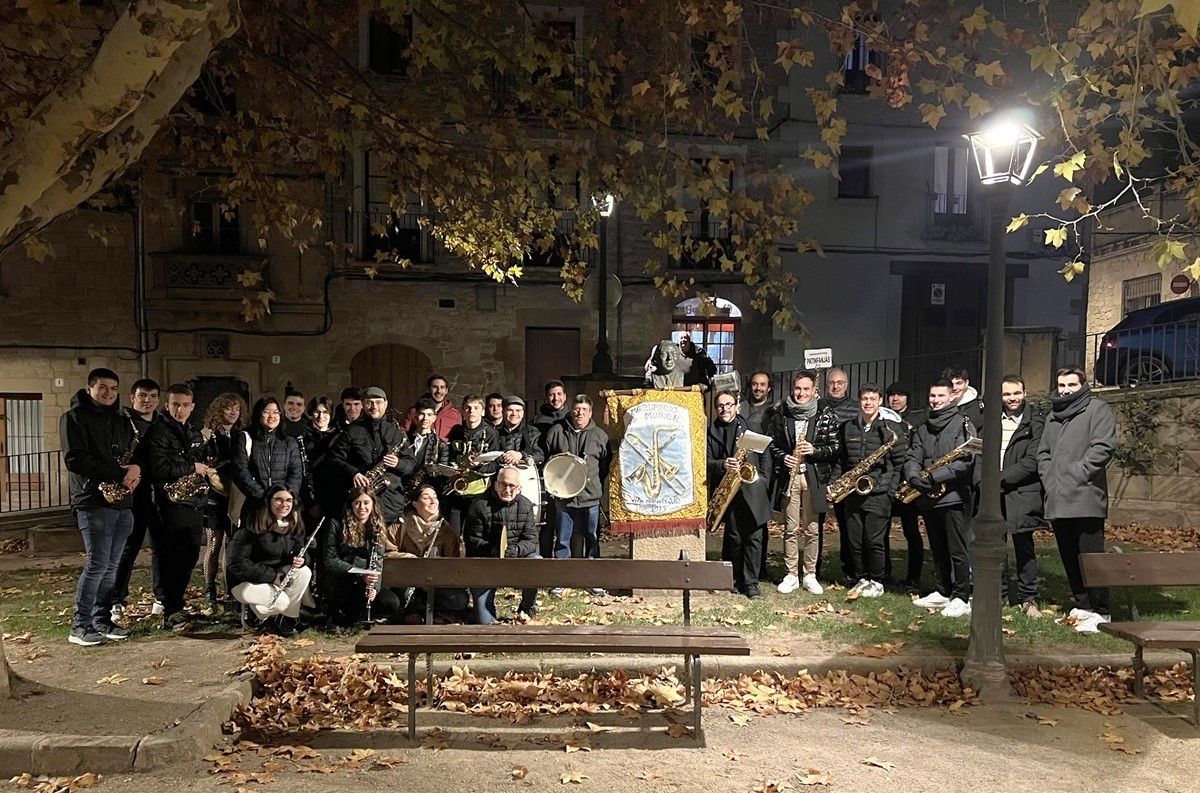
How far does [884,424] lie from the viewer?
747cm

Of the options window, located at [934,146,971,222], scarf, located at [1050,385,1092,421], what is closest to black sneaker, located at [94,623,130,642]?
scarf, located at [1050,385,1092,421]

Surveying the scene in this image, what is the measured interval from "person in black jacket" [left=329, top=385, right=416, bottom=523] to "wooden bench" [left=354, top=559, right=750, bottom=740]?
5.16 ft

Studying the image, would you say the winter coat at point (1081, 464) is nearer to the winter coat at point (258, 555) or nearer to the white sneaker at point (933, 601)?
the white sneaker at point (933, 601)

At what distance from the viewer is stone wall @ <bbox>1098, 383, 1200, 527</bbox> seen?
10586 mm

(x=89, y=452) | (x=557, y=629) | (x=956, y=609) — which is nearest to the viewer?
(x=557, y=629)

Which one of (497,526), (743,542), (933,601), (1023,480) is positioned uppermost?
(1023,480)

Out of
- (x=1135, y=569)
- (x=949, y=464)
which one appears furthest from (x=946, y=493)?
(x=1135, y=569)

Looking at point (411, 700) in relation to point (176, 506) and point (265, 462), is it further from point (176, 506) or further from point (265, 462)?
point (176, 506)

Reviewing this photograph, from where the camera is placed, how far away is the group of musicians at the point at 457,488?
5984 mm

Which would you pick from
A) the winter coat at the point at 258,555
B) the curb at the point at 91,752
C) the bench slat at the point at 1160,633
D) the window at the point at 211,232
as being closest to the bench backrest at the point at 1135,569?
the bench slat at the point at 1160,633

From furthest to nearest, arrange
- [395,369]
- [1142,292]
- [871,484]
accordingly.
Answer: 1. [1142,292]
2. [395,369]
3. [871,484]

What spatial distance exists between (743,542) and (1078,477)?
2800 millimetres

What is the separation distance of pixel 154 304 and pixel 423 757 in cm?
1551

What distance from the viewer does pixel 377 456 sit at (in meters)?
6.82
